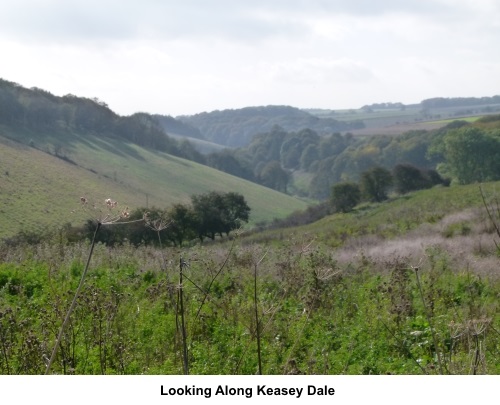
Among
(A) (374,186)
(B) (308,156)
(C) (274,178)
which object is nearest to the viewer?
(A) (374,186)

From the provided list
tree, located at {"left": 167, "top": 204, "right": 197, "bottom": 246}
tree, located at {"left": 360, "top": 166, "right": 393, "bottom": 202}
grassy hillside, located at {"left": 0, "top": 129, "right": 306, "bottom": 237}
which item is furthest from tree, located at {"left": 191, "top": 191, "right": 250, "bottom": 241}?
tree, located at {"left": 360, "top": 166, "right": 393, "bottom": 202}

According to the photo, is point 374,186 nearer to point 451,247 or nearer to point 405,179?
point 405,179

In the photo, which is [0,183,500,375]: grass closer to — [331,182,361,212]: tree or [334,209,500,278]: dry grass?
[334,209,500,278]: dry grass

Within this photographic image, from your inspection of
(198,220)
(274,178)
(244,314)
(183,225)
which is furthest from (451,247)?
(274,178)

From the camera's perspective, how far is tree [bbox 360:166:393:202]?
60.8 m

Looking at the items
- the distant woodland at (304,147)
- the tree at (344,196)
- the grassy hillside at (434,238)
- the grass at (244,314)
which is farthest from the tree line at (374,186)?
the grass at (244,314)

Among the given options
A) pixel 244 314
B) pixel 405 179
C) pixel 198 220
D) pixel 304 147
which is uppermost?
pixel 304 147

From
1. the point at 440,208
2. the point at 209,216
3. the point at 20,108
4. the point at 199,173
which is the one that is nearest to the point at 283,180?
the point at 199,173

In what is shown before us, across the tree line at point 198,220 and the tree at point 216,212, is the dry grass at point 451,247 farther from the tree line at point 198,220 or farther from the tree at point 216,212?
the tree at point 216,212

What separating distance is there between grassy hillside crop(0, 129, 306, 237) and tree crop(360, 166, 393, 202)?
18264 mm

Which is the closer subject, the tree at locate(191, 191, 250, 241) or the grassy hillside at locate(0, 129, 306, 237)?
the tree at locate(191, 191, 250, 241)

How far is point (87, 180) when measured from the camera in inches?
2667

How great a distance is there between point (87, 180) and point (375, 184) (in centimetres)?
3151

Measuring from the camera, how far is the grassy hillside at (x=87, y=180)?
52844mm
